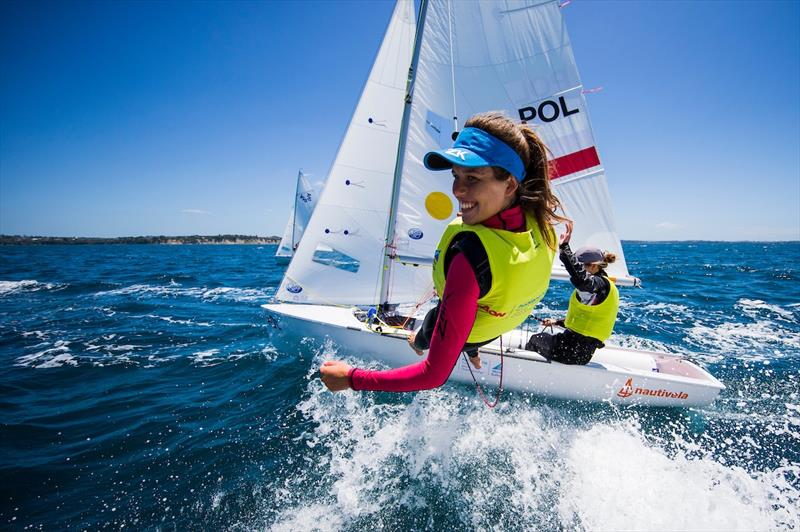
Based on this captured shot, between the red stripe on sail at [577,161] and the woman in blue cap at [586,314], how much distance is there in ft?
4.91

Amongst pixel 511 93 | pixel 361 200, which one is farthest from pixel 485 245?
pixel 361 200

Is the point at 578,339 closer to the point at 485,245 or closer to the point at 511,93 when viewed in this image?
the point at 511,93

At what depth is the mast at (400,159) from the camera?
538 cm

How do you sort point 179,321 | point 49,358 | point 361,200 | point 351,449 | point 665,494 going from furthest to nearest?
point 179,321 < point 49,358 < point 361,200 < point 351,449 < point 665,494

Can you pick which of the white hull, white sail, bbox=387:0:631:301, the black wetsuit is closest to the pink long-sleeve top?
the black wetsuit

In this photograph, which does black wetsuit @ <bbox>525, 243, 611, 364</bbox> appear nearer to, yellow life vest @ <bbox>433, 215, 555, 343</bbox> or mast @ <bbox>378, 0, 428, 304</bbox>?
yellow life vest @ <bbox>433, 215, 555, 343</bbox>

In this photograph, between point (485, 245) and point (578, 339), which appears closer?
point (485, 245)

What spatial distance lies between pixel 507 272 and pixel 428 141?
488 cm

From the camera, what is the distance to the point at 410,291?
6840 mm

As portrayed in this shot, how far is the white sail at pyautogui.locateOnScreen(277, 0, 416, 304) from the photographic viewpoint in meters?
6.07

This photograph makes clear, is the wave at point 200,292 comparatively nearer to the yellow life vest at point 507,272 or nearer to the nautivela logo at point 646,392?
the nautivela logo at point 646,392

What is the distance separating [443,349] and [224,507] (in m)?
3.18

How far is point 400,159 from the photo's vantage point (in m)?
5.71

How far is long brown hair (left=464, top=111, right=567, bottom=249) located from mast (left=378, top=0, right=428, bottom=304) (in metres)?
4.40
